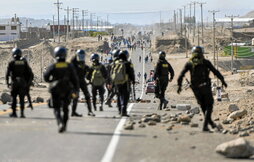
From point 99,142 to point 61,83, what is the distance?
4.57 ft

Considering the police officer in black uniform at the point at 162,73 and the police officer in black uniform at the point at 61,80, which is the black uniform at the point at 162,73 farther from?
the police officer in black uniform at the point at 61,80

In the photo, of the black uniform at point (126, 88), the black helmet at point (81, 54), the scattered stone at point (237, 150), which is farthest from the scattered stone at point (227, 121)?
the scattered stone at point (237, 150)

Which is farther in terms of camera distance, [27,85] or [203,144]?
[27,85]

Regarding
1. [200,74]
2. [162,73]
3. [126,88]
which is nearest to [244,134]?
[200,74]

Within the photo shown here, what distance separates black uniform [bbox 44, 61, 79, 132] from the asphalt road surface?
0.60 m

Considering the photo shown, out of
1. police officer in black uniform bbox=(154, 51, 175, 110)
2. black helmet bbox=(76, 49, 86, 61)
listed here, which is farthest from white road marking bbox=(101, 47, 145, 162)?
police officer in black uniform bbox=(154, 51, 175, 110)

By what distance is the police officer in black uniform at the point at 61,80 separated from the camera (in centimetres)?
1362

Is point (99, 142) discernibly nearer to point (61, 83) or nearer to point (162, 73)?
point (61, 83)

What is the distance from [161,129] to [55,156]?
507cm

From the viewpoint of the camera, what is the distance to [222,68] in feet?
333

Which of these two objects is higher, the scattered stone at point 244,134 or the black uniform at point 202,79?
the black uniform at point 202,79

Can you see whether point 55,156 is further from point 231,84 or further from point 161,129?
point 231,84

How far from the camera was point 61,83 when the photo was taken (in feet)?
45.0

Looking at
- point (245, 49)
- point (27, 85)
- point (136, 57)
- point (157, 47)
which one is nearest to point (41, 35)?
point (157, 47)
